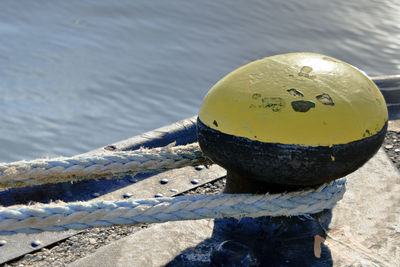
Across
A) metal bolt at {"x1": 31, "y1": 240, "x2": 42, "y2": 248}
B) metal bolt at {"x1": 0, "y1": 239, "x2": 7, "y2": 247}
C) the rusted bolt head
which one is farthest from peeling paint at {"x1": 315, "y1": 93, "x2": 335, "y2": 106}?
metal bolt at {"x1": 0, "y1": 239, "x2": 7, "y2": 247}

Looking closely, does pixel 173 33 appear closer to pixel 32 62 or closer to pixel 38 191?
pixel 32 62

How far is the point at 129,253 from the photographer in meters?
2.03

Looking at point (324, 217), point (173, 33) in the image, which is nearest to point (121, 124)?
point (173, 33)

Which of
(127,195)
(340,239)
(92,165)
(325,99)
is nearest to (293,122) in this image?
(325,99)

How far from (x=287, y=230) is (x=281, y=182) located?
0.34 meters

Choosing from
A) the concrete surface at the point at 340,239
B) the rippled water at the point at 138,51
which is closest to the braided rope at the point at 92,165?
the concrete surface at the point at 340,239

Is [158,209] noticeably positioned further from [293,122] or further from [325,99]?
[325,99]

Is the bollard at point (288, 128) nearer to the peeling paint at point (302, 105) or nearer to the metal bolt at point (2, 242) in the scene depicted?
the peeling paint at point (302, 105)

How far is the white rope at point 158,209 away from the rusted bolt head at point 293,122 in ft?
0.27

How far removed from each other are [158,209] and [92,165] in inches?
15.6

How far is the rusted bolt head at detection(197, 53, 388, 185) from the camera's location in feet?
5.74

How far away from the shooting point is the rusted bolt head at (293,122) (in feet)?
5.74

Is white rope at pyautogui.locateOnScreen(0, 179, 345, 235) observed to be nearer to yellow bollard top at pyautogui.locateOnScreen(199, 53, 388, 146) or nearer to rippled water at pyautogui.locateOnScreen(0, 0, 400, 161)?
yellow bollard top at pyautogui.locateOnScreen(199, 53, 388, 146)

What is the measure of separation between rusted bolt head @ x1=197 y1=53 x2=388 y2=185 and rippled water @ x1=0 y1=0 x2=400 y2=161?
2.94m
